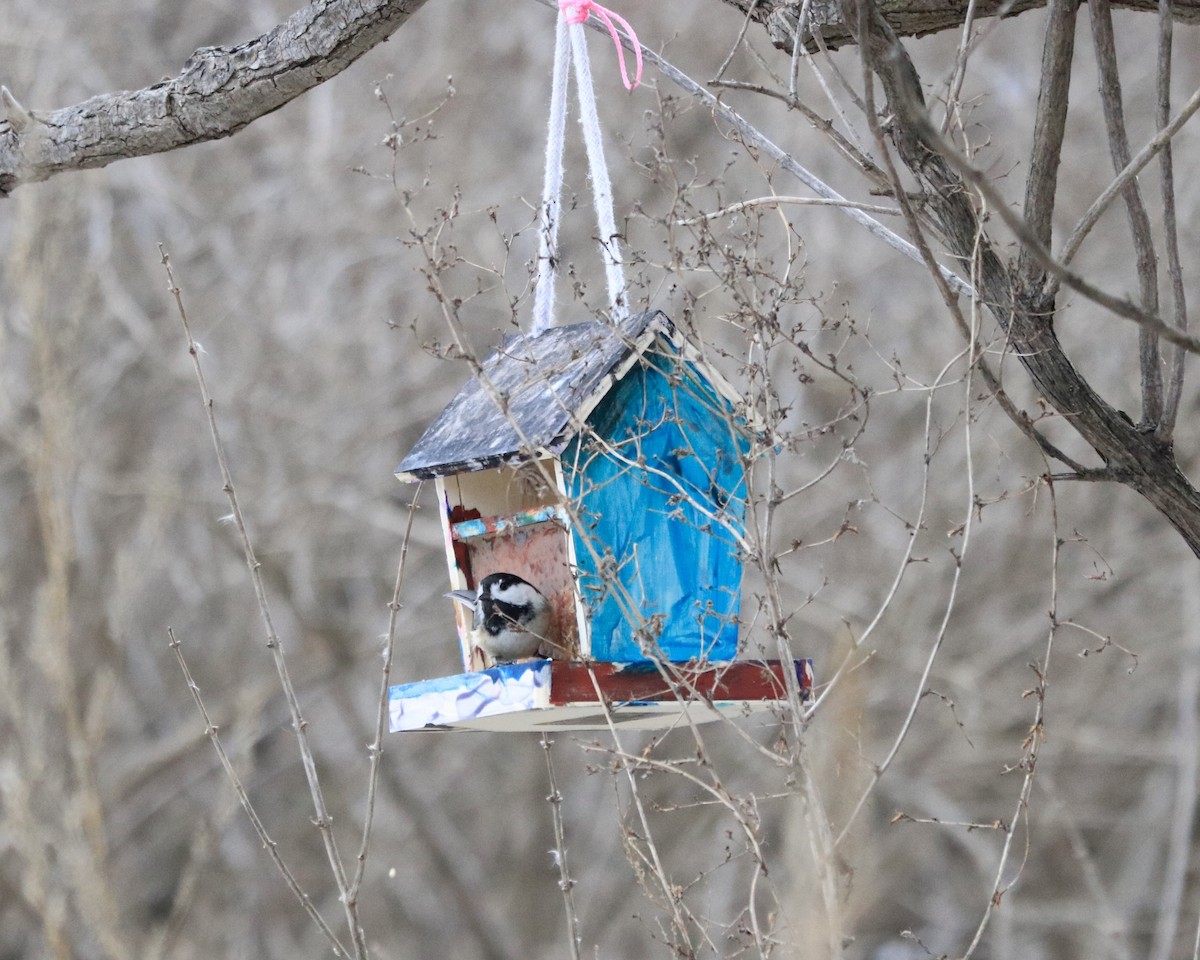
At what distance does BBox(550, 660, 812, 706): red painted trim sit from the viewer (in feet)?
7.02

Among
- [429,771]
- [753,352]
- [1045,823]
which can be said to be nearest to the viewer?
[753,352]

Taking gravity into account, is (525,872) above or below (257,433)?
below

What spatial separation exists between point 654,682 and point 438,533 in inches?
164

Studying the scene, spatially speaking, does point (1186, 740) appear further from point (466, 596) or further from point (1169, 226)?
point (1169, 226)

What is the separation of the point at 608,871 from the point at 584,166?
3.17m

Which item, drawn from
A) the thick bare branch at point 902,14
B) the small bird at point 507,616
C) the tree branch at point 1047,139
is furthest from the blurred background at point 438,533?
the tree branch at point 1047,139

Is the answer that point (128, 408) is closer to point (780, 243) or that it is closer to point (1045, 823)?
point (780, 243)

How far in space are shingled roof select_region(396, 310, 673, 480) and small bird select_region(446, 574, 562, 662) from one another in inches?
7.3

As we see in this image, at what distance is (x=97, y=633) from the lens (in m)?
6.73

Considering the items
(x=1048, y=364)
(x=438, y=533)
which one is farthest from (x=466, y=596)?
(x=438, y=533)

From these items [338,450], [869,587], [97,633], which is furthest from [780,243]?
[97,633]

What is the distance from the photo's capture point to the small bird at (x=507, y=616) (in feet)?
7.69

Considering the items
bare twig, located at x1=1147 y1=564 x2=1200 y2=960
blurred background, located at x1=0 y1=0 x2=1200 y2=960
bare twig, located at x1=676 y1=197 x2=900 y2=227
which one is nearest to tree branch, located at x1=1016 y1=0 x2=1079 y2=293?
bare twig, located at x1=676 y1=197 x2=900 y2=227

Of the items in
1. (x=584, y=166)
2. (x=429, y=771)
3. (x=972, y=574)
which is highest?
(x=584, y=166)
